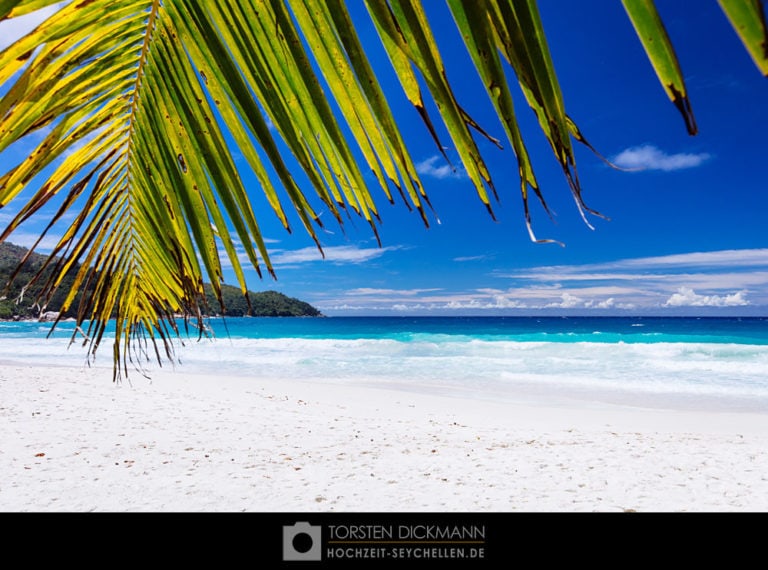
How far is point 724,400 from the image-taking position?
33.2ft

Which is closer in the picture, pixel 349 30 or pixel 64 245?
pixel 349 30

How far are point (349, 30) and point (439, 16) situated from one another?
0.41m

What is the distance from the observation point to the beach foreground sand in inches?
159
